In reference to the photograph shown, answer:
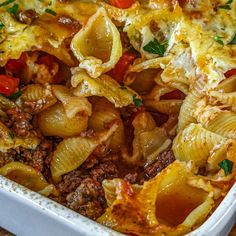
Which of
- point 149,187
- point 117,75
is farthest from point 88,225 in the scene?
point 117,75

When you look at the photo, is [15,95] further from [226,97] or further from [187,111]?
[226,97]

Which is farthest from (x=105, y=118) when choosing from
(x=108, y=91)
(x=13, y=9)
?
(x=13, y=9)

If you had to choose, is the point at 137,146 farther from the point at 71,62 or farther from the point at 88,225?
the point at 88,225

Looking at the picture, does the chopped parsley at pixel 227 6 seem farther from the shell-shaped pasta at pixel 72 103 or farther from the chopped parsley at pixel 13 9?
the chopped parsley at pixel 13 9

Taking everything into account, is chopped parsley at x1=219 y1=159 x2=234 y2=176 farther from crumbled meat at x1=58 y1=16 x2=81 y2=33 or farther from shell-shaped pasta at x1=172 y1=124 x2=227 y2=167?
crumbled meat at x1=58 y1=16 x2=81 y2=33

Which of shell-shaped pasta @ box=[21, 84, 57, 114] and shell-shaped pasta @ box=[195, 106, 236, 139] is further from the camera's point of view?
shell-shaped pasta @ box=[21, 84, 57, 114]

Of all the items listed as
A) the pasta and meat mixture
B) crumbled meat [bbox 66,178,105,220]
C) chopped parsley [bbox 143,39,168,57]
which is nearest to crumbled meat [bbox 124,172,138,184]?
the pasta and meat mixture
